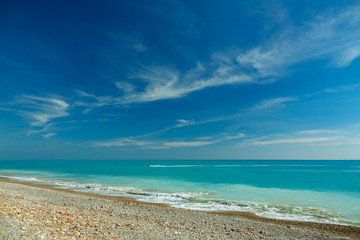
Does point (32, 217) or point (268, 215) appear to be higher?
point (32, 217)

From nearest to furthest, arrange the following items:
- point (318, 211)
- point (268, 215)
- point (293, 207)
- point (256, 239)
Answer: point (256, 239) → point (268, 215) → point (318, 211) → point (293, 207)

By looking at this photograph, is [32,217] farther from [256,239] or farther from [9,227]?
[256,239]

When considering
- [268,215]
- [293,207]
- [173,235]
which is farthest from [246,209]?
[173,235]

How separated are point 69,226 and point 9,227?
192 centimetres

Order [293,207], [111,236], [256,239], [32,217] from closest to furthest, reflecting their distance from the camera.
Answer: [111,236] → [32,217] → [256,239] → [293,207]

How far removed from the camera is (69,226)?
8297 mm

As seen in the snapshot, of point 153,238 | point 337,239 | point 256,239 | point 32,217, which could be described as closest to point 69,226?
point 32,217

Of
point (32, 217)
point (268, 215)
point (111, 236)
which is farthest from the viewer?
point (268, 215)

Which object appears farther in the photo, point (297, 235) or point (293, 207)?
point (293, 207)

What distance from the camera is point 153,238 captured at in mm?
8336

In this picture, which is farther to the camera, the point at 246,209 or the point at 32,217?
the point at 246,209

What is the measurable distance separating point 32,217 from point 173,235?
5674 mm

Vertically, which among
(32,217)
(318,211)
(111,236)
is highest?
(32,217)

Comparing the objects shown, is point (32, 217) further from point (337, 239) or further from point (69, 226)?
point (337, 239)
